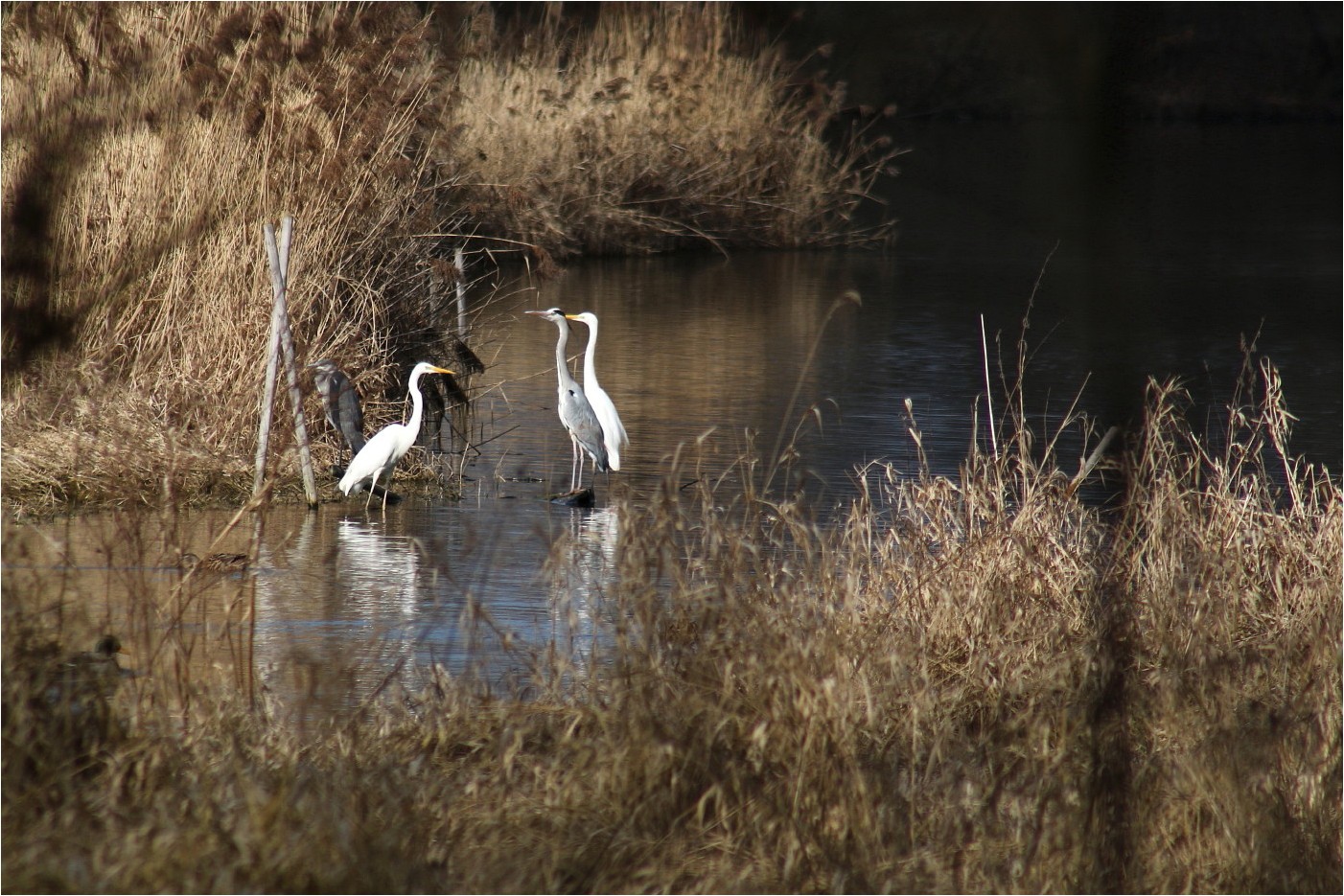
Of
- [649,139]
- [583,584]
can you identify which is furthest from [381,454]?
[649,139]

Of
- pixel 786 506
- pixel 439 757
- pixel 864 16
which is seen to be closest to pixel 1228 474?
pixel 786 506

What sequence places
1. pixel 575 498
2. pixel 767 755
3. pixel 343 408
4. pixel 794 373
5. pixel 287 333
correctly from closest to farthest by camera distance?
pixel 767 755 < pixel 287 333 < pixel 343 408 < pixel 575 498 < pixel 794 373

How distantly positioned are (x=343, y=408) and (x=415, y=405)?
0.38 meters

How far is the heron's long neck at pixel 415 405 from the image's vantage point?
25.8 ft

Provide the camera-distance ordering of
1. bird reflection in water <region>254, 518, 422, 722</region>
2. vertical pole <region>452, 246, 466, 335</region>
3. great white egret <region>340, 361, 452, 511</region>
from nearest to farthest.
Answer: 1. bird reflection in water <region>254, 518, 422, 722</region>
2. great white egret <region>340, 361, 452, 511</region>
3. vertical pole <region>452, 246, 466, 335</region>

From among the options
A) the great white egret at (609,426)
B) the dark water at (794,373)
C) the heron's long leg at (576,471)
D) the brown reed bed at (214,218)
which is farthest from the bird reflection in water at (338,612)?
the great white egret at (609,426)

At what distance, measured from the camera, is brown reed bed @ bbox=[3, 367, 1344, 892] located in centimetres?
321

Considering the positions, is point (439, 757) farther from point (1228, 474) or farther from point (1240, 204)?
point (1240, 204)

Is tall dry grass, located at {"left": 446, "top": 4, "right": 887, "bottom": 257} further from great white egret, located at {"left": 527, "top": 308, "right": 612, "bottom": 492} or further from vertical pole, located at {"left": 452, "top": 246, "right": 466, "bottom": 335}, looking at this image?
great white egret, located at {"left": 527, "top": 308, "right": 612, "bottom": 492}

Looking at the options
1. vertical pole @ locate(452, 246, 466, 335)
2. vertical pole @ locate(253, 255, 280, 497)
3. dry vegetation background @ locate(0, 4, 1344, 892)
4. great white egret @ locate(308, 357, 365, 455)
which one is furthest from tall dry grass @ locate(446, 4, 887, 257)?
dry vegetation background @ locate(0, 4, 1344, 892)

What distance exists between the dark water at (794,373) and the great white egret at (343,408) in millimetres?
414

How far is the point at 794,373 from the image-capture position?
12.9 metres

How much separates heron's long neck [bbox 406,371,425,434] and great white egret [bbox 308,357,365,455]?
0.29m

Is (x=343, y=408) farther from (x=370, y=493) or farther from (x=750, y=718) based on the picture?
(x=750, y=718)
